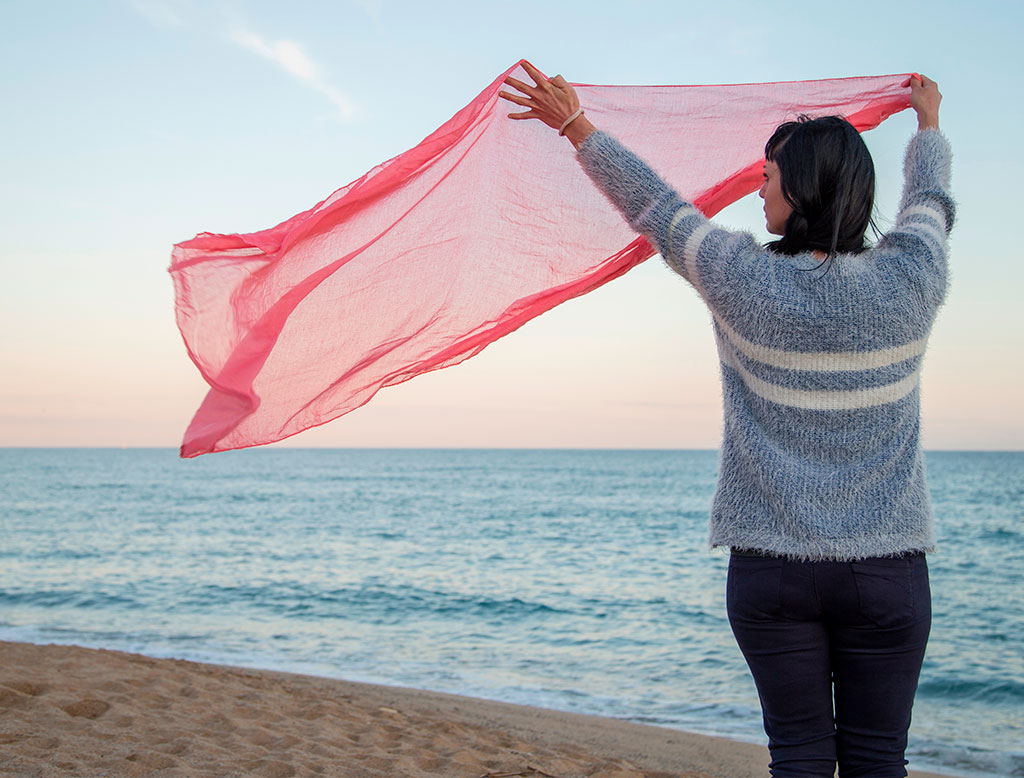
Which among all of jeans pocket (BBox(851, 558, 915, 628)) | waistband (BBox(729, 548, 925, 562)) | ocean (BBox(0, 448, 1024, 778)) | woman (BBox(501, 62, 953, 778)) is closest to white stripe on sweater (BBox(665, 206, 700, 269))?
woman (BBox(501, 62, 953, 778))

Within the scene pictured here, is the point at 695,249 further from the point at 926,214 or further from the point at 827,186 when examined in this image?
the point at 926,214

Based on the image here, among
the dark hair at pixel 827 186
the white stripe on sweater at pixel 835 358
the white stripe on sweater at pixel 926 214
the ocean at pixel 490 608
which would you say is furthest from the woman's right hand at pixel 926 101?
the ocean at pixel 490 608

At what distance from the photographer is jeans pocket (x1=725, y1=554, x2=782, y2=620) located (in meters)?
1.62

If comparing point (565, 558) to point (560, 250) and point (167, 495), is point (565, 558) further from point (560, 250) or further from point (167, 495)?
point (167, 495)

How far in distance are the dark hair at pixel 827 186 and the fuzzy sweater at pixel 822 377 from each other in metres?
0.06

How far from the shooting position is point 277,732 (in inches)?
187

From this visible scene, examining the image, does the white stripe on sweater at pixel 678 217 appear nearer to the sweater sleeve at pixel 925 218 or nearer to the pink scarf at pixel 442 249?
the sweater sleeve at pixel 925 218

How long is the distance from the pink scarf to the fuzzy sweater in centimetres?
93

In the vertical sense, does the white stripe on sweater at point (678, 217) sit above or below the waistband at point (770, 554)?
above

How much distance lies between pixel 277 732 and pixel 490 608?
7.97 metres

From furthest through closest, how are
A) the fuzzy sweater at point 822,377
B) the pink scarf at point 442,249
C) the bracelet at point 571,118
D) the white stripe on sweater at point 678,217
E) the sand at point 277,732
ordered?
the sand at point 277,732 < the pink scarf at point 442,249 < the bracelet at point 571,118 < the white stripe on sweater at point 678,217 < the fuzzy sweater at point 822,377

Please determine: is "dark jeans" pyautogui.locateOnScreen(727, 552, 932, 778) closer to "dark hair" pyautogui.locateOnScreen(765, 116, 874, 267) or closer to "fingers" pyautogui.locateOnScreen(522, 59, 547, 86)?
"dark hair" pyautogui.locateOnScreen(765, 116, 874, 267)

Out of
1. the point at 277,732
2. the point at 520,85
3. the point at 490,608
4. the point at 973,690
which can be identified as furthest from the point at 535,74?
the point at 490,608

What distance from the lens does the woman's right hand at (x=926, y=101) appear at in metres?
1.99
